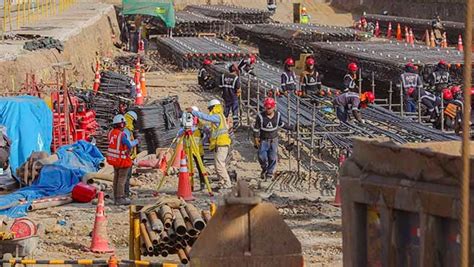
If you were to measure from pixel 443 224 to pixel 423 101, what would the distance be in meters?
17.2

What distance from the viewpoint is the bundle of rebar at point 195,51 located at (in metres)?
39.8

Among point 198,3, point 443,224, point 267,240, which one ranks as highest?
point 443,224

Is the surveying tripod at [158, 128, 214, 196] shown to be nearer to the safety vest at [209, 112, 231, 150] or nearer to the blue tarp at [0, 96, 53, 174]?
the safety vest at [209, 112, 231, 150]

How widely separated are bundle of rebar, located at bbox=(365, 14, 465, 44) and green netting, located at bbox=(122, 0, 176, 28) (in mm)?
12134

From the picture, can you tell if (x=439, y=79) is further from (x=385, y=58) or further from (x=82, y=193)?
(x=82, y=193)

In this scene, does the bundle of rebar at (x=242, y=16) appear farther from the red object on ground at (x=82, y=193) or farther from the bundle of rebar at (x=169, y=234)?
the bundle of rebar at (x=169, y=234)

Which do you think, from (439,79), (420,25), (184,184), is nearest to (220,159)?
Answer: (184,184)

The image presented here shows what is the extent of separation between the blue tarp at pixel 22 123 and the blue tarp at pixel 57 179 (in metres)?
0.83

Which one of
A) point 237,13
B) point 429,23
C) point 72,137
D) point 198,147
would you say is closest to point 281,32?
point 429,23

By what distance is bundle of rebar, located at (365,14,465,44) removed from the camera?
50444 mm

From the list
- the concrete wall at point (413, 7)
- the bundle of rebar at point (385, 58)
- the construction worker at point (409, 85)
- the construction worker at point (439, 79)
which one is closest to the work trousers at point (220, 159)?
the construction worker at point (409, 85)

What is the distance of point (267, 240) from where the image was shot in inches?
327

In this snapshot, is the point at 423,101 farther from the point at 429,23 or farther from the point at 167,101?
the point at 429,23

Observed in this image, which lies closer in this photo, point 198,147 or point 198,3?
point 198,147
